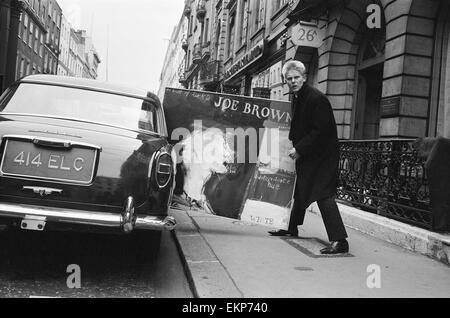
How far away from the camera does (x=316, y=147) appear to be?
4.86m

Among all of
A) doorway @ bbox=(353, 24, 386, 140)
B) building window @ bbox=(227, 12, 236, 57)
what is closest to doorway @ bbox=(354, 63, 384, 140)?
doorway @ bbox=(353, 24, 386, 140)

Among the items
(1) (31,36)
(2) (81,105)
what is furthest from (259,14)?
(1) (31,36)

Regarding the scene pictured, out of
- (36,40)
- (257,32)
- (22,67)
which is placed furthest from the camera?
(36,40)

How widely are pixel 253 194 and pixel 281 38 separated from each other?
36.1 ft

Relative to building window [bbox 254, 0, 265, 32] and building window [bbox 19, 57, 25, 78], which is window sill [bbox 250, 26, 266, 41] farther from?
building window [bbox 19, 57, 25, 78]

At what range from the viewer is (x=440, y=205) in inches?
197

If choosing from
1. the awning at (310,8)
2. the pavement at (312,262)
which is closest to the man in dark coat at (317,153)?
the pavement at (312,262)

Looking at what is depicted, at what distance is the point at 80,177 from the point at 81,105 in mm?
1209

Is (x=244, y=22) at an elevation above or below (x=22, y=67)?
below

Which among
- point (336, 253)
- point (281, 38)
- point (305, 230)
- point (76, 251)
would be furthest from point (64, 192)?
point (281, 38)

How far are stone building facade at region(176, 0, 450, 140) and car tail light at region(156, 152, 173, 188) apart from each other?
5.41 m

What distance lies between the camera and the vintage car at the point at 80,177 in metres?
3.53

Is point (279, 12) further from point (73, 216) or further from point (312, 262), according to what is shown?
point (73, 216)
